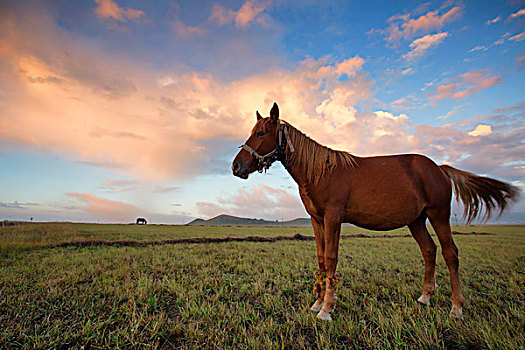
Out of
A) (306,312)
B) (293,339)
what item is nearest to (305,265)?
(306,312)

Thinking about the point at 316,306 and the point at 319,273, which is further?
the point at 319,273

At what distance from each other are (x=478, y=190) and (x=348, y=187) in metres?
3.24

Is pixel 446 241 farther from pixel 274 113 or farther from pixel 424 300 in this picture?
pixel 274 113

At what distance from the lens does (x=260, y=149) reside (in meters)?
4.12

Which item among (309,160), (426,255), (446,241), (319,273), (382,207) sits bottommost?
(319,273)

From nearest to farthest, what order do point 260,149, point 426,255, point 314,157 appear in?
point 260,149, point 314,157, point 426,255

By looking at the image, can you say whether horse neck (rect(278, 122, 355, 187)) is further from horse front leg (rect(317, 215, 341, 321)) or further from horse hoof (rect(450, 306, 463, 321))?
horse hoof (rect(450, 306, 463, 321))

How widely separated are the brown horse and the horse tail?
0.58m

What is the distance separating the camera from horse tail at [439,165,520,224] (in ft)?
15.9

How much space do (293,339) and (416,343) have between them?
146cm

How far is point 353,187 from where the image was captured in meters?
4.09

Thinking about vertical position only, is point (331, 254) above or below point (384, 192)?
below

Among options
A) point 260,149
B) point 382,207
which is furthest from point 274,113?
point 382,207

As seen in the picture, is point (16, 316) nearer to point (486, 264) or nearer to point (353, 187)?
point (353, 187)
